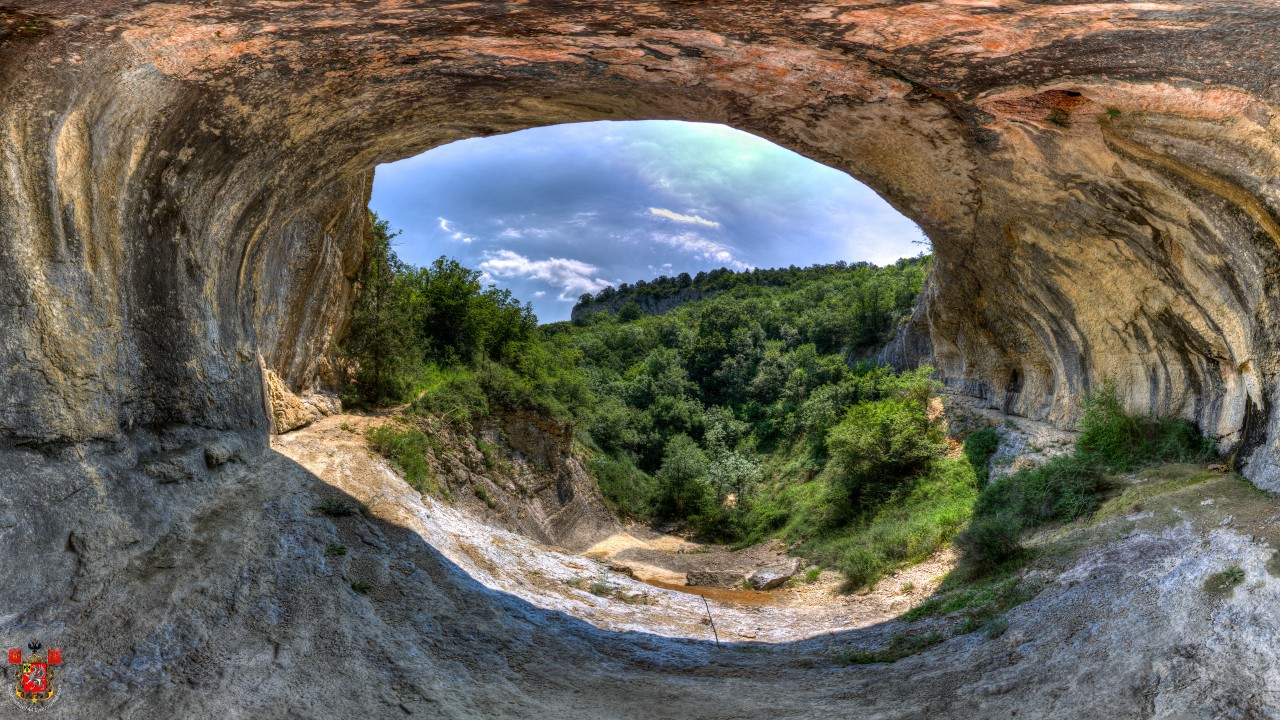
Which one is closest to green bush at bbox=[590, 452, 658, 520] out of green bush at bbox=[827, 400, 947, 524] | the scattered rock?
the scattered rock

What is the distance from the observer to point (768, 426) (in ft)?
125

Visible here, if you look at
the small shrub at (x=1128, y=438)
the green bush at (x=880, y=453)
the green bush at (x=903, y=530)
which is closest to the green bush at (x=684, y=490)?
the green bush at (x=903, y=530)

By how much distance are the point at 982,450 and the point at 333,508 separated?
49.3 feet

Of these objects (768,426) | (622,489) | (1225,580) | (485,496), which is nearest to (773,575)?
(485,496)

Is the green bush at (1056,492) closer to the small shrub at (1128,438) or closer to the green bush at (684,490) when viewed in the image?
the small shrub at (1128,438)

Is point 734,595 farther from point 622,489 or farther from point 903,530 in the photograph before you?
point 622,489

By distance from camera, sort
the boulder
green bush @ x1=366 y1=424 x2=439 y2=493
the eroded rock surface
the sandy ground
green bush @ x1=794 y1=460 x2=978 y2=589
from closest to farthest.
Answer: the eroded rock surface < the sandy ground < green bush @ x1=366 y1=424 x2=439 y2=493 < green bush @ x1=794 y1=460 x2=978 y2=589 < the boulder

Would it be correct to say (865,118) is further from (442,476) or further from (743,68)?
(442,476)

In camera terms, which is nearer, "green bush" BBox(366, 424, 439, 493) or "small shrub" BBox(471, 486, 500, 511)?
"green bush" BBox(366, 424, 439, 493)

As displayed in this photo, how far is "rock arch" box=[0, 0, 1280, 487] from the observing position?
18.0ft

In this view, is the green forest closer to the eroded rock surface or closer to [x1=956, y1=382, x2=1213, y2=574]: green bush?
[x1=956, y1=382, x2=1213, y2=574]: green bush

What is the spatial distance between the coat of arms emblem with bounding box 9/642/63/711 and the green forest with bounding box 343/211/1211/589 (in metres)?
7.95

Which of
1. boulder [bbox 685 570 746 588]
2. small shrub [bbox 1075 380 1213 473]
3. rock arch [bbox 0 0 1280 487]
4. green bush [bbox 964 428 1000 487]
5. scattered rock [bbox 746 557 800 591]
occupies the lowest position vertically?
boulder [bbox 685 570 746 588]

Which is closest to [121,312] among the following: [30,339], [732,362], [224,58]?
[30,339]
